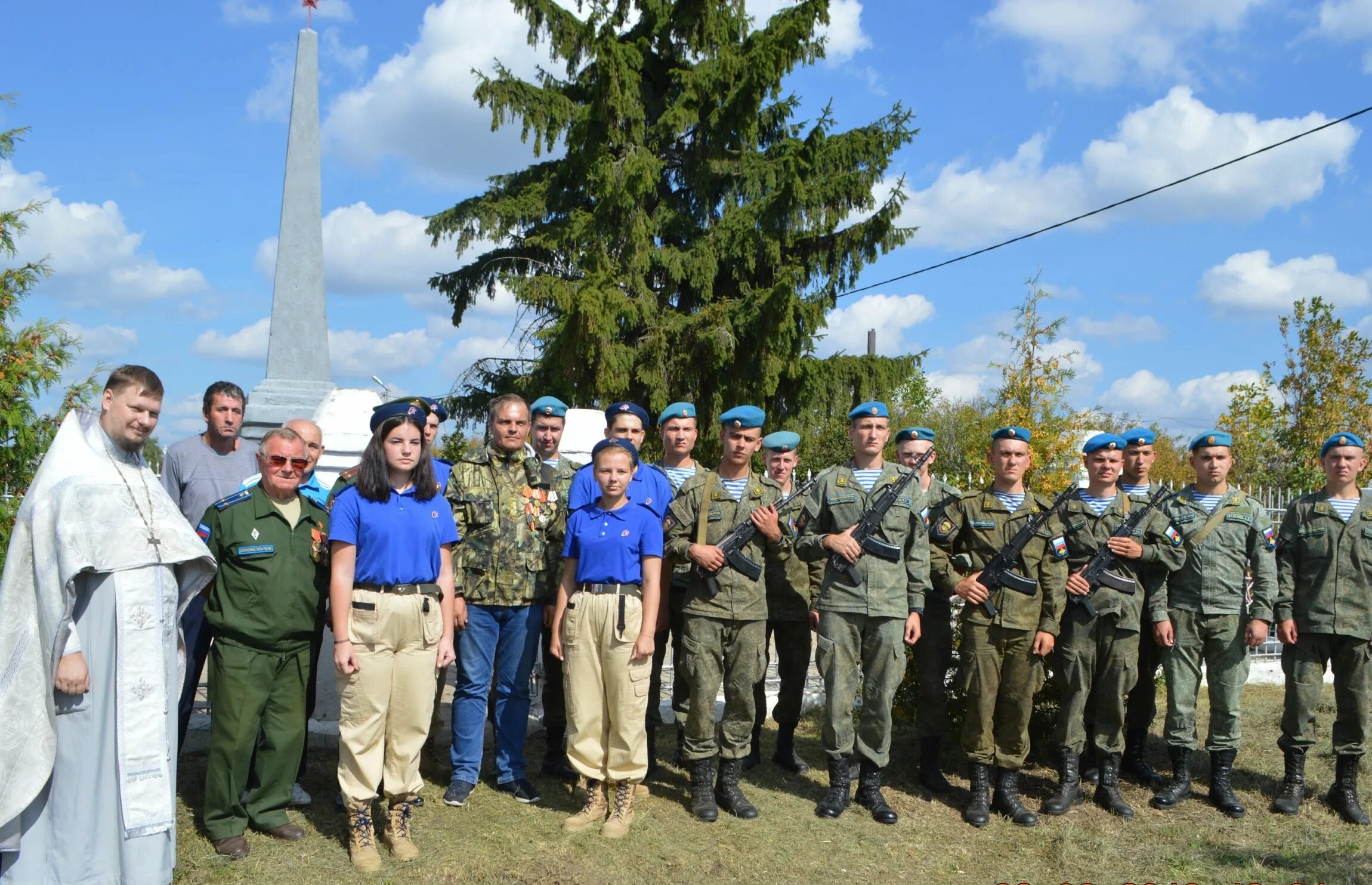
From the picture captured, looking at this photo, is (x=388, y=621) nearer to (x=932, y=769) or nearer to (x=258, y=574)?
(x=258, y=574)

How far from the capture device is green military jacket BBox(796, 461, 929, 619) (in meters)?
5.14

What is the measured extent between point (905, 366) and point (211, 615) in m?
13.0

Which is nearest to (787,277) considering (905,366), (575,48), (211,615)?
(905,366)

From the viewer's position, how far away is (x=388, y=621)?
13.8 feet

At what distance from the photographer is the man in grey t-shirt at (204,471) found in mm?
4930

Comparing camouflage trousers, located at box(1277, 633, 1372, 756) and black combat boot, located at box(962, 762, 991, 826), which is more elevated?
camouflage trousers, located at box(1277, 633, 1372, 756)

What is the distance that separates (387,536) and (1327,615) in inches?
203

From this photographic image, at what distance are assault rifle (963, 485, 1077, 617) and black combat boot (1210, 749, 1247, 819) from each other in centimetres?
165

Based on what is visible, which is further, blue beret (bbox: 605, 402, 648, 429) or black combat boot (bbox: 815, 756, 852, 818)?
blue beret (bbox: 605, 402, 648, 429)

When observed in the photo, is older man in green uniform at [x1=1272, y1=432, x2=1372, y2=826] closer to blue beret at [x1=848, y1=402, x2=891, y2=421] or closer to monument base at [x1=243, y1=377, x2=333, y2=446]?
Answer: blue beret at [x1=848, y1=402, x2=891, y2=421]

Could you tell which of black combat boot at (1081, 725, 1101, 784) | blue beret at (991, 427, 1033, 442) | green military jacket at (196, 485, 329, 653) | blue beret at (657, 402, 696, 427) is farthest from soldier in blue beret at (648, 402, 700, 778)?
black combat boot at (1081, 725, 1101, 784)

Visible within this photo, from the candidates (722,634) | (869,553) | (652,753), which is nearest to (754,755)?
(652,753)

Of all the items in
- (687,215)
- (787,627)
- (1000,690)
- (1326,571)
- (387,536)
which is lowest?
(1000,690)

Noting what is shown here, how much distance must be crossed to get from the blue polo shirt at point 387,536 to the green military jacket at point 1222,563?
13.4 ft
